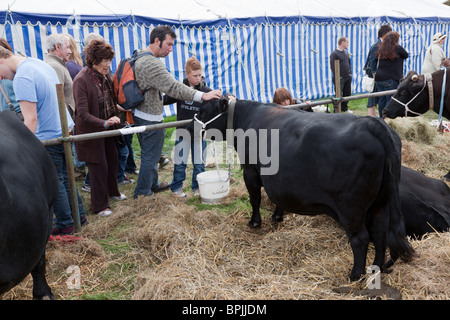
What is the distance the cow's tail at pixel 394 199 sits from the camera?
9.07 ft

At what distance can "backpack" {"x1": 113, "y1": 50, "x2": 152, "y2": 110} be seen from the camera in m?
4.48

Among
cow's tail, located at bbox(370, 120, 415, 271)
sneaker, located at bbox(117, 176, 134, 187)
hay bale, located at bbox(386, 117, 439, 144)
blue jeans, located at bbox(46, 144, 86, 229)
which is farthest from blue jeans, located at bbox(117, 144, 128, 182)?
hay bale, located at bbox(386, 117, 439, 144)

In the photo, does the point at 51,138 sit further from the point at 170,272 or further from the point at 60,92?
the point at 170,272

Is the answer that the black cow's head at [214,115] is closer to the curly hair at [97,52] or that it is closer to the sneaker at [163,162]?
the curly hair at [97,52]

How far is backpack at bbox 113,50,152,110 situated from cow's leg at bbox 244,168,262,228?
152 centimetres

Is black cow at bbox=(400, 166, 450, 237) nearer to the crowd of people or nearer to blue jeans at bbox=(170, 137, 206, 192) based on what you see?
the crowd of people

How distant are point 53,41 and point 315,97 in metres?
8.81

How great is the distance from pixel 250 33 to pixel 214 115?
23.7 ft

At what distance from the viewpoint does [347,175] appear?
2.78m

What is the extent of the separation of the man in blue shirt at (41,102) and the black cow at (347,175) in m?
2.11
